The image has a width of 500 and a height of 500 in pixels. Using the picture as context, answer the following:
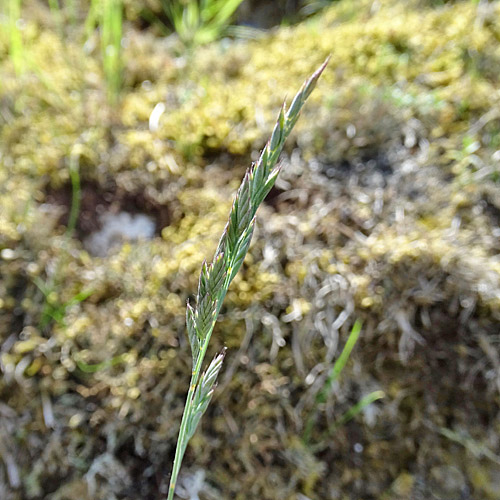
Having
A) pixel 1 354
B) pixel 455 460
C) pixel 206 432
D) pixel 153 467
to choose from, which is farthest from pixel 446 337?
pixel 1 354

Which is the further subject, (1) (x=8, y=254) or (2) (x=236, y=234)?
(1) (x=8, y=254)

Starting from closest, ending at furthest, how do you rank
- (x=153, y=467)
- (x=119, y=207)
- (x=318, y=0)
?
(x=153, y=467) → (x=119, y=207) → (x=318, y=0)

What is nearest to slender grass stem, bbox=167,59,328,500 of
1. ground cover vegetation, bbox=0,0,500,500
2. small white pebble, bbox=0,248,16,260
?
ground cover vegetation, bbox=0,0,500,500

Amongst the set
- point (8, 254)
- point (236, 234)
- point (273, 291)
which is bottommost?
point (273, 291)

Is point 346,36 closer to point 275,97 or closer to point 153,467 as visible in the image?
point 275,97

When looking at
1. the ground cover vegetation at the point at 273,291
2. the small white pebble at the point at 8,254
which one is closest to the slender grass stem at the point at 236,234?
the ground cover vegetation at the point at 273,291

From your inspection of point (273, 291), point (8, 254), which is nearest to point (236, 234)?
point (273, 291)

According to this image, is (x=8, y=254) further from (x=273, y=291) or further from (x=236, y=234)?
(x=236, y=234)

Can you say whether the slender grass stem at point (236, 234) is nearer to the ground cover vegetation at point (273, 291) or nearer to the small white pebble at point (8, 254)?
the ground cover vegetation at point (273, 291)

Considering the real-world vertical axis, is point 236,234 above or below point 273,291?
above
